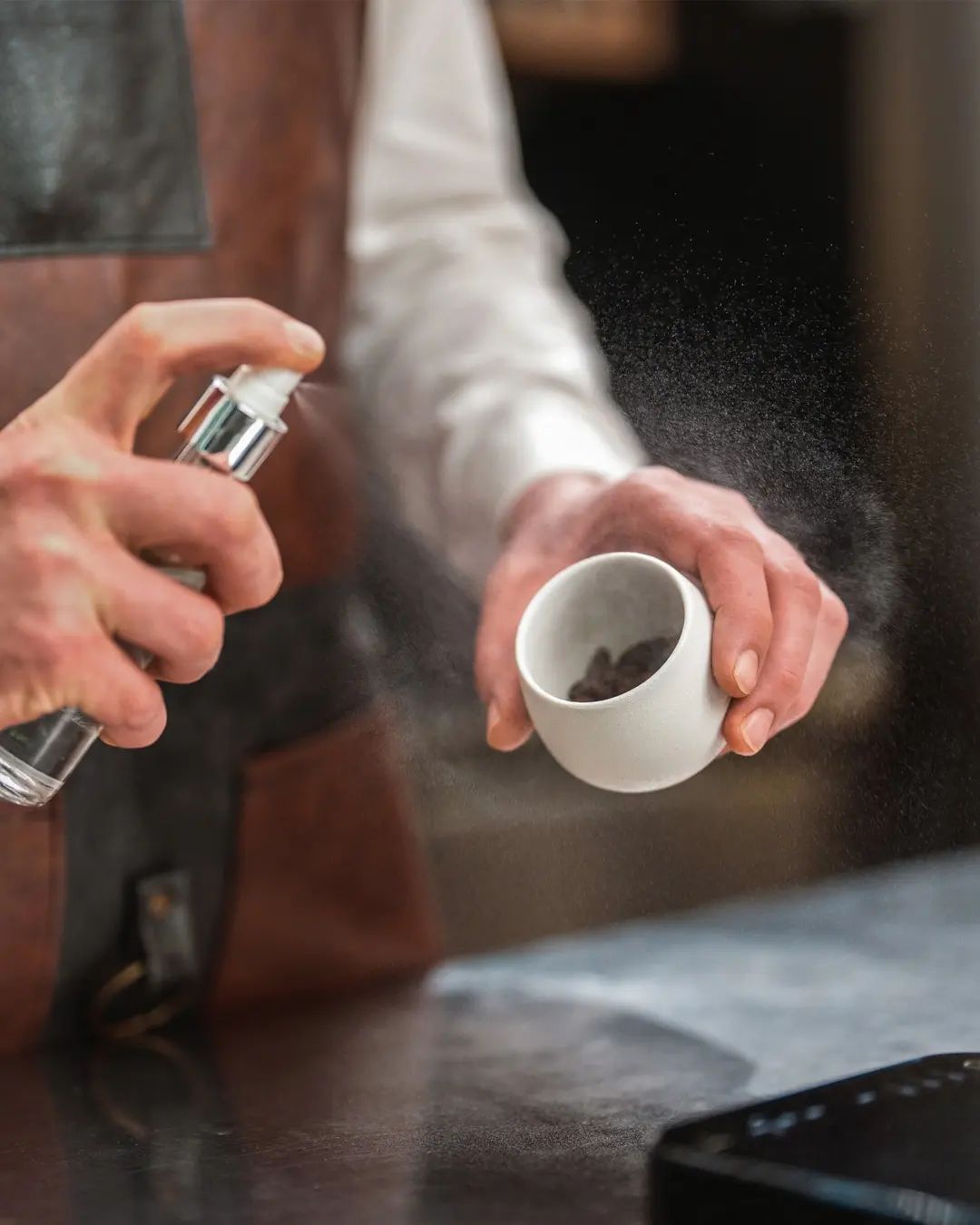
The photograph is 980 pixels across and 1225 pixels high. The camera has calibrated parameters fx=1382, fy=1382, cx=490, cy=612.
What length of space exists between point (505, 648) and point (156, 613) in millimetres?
146

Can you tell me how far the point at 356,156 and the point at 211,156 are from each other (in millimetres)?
125

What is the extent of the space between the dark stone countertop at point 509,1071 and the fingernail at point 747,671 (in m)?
0.16

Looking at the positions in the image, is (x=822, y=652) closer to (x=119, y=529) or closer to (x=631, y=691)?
(x=631, y=691)

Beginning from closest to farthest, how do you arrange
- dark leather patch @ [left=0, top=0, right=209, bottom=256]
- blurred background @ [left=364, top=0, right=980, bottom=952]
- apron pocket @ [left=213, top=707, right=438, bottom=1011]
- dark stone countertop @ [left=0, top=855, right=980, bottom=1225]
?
dark stone countertop @ [left=0, top=855, right=980, bottom=1225]
blurred background @ [left=364, top=0, right=980, bottom=952]
dark leather patch @ [left=0, top=0, right=209, bottom=256]
apron pocket @ [left=213, top=707, right=438, bottom=1011]

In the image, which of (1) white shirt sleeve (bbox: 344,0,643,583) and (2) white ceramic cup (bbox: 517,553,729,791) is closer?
(2) white ceramic cup (bbox: 517,553,729,791)

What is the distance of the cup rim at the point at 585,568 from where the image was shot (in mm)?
511

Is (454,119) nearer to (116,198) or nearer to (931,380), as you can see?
(116,198)

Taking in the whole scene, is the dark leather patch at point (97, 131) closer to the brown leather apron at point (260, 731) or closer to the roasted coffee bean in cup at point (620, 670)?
the brown leather apron at point (260, 731)

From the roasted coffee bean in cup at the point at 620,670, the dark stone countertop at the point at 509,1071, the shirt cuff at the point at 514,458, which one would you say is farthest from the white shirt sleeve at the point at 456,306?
the dark stone countertop at the point at 509,1071

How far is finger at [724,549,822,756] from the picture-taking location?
0.53 meters

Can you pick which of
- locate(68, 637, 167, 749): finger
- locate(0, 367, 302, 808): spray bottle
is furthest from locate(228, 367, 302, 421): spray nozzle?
locate(68, 637, 167, 749): finger

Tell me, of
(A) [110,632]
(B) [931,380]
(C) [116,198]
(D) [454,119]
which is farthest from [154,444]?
(D) [454,119]

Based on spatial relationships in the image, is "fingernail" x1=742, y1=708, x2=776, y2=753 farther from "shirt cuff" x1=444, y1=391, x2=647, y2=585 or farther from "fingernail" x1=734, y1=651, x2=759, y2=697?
"shirt cuff" x1=444, y1=391, x2=647, y2=585

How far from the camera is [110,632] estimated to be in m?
0.56
